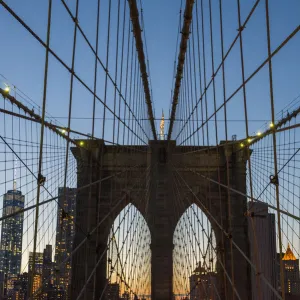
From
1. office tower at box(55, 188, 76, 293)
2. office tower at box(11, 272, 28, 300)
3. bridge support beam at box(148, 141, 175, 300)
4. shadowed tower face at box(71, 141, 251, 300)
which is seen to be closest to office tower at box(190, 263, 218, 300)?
shadowed tower face at box(71, 141, 251, 300)

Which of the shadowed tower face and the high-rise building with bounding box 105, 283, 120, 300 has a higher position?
the shadowed tower face

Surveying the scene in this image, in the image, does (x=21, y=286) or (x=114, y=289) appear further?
(x=21, y=286)

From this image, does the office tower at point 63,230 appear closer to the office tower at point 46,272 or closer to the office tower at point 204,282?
the office tower at point 46,272

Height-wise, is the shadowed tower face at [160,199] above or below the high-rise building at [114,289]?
above

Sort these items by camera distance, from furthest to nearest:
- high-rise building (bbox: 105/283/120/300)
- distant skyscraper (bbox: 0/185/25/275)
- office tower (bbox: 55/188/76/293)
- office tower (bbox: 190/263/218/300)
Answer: high-rise building (bbox: 105/283/120/300) < office tower (bbox: 190/263/218/300) < distant skyscraper (bbox: 0/185/25/275) < office tower (bbox: 55/188/76/293)

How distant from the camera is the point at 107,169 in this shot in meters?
17.6

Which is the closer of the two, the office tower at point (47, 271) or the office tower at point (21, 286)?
the office tower at point (47, 271)

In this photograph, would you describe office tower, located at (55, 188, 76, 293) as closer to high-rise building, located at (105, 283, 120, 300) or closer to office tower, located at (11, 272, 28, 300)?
high-rise building, located at (105, 283, 120, 300)

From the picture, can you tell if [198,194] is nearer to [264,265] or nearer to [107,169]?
[107,169]

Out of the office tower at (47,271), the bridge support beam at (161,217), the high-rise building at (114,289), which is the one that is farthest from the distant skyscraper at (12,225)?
the bridge support beam at (161,217)

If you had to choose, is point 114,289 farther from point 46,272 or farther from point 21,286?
point 21,286

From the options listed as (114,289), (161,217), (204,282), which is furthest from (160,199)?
(114,289)

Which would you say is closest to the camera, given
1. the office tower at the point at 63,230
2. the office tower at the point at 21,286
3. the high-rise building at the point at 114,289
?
the office tower at the point at 63,230

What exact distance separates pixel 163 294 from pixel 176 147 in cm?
413
